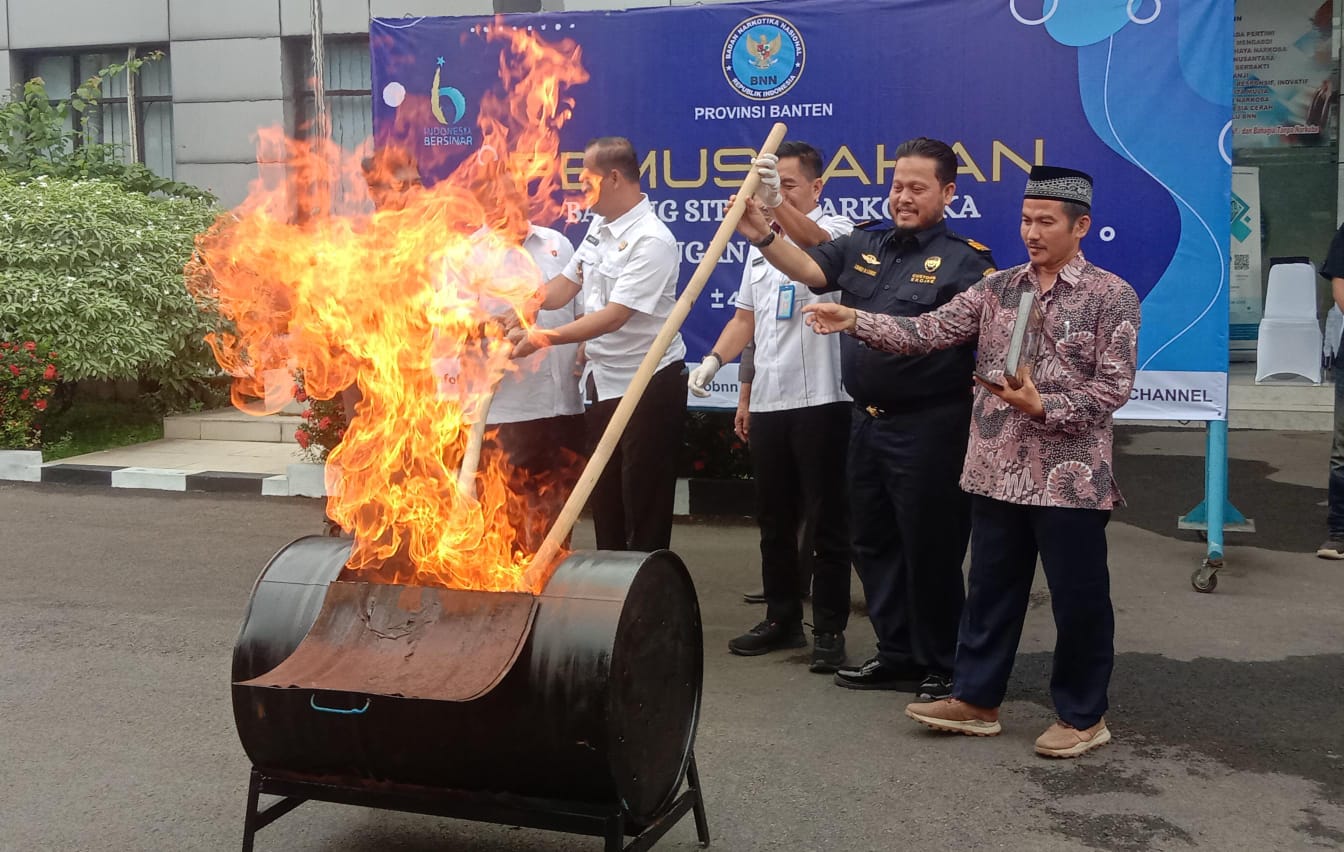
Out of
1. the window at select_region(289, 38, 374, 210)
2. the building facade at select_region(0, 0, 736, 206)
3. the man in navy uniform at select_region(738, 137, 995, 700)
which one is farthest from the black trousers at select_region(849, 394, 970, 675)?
the window at select_region(289, 38, 374, 210)

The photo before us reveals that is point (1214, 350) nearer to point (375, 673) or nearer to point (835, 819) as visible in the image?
point (835, 819)

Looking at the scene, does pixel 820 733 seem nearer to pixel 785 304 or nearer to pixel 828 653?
pixel 828 653

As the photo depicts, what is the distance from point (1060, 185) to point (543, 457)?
2.51m

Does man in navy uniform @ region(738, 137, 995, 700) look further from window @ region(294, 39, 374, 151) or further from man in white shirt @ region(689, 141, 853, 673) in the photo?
window @ region(294, 39, 374, 151)

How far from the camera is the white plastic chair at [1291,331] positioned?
1205 cm

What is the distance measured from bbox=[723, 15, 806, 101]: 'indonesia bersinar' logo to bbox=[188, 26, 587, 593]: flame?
7.79ft

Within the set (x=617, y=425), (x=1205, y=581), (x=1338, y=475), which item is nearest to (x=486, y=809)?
(x=617, y=425)

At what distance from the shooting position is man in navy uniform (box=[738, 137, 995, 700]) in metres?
4.89

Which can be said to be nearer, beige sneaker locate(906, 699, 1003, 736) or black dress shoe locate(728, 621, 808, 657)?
beige sneaker locate(906, 699, 1003, 736)

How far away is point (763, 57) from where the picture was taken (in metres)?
7.58

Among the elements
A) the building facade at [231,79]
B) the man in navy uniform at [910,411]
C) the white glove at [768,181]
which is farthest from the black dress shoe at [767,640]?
the building facade at [231,79]

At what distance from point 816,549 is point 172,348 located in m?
8.04

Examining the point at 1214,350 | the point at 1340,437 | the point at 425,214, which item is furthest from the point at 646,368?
the point at 1340,437

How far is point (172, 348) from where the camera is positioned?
11727 mm
